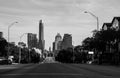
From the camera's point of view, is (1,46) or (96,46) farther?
(1,46)

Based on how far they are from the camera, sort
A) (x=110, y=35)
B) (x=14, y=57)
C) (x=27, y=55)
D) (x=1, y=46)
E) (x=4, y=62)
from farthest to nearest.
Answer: (x=27, y=55) < (x=14, y=57) < (x=1, y=46) < (x=4, y=62) < (x=110, y=35)

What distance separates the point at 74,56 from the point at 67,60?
970cm

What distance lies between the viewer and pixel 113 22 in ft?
319

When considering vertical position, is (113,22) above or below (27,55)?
above

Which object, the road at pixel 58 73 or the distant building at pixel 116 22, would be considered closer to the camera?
the road at pixel 58 73

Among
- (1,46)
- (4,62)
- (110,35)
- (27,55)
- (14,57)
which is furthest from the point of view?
(27,55)

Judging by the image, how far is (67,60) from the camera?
168m

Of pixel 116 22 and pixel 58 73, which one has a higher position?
pixel 116 22

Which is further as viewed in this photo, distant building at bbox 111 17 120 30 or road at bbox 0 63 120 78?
distant building at bbox 111 17 120 30

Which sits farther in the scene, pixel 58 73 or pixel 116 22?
pixel 116 22

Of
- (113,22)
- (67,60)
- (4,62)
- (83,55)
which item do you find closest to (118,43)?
(113,22)

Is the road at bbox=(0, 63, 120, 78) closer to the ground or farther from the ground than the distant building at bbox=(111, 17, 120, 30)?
closer to the ground

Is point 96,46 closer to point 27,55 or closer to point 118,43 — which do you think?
point 118,43

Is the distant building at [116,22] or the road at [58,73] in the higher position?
the distant building at [116,22]
